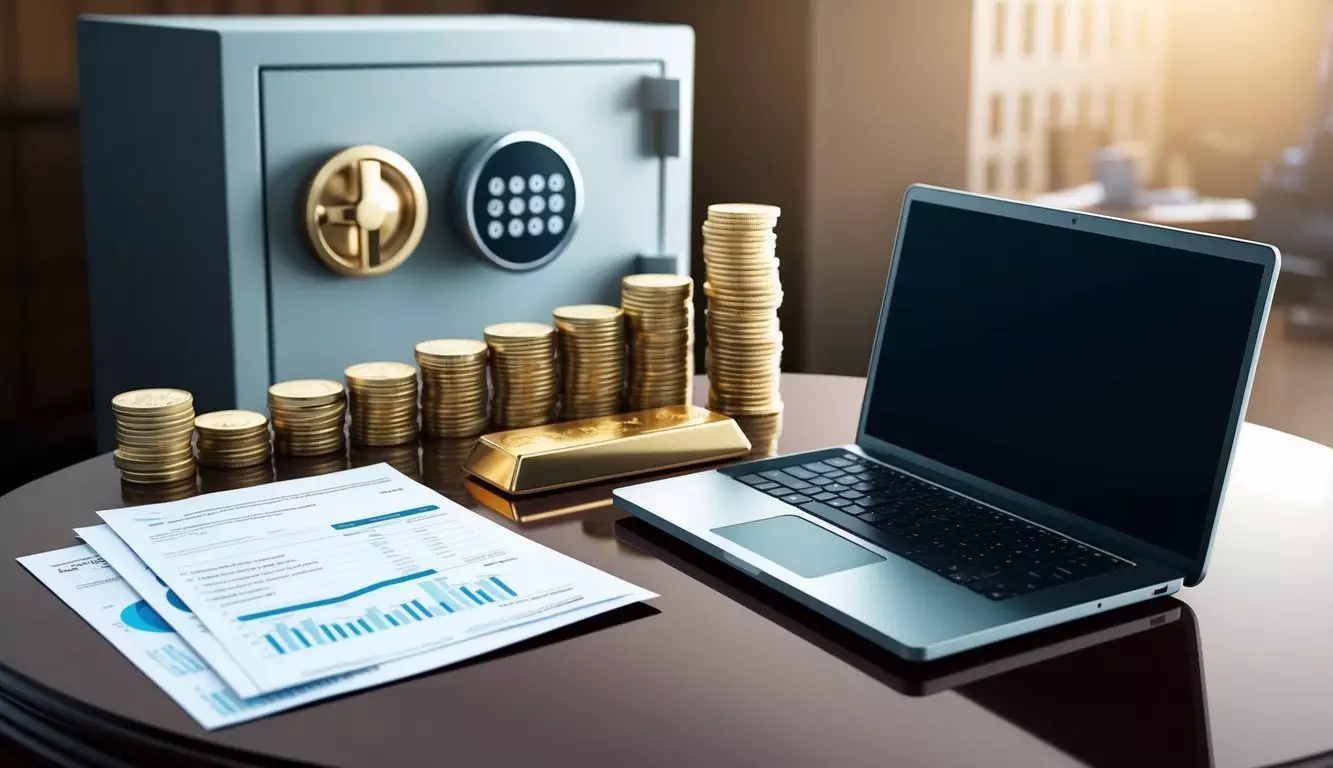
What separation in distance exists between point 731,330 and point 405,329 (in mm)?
488

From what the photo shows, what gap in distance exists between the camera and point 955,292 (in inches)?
39.4

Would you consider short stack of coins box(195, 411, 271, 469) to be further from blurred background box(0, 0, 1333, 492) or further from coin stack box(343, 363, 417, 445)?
blurred background box(0, 0, 1333, 492)

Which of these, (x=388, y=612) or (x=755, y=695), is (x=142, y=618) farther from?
(x=755, y=695)

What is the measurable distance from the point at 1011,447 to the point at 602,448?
12.0 inches

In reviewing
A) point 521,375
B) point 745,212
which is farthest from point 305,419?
point 745,212

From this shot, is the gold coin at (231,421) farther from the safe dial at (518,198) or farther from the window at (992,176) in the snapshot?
the window at (992,176)

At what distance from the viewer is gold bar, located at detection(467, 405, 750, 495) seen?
1.02 meters

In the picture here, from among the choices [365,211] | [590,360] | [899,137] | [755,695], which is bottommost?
[755,695]

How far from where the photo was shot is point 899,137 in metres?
2.11

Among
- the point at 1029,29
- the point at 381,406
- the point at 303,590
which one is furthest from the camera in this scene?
the point at 1029,29

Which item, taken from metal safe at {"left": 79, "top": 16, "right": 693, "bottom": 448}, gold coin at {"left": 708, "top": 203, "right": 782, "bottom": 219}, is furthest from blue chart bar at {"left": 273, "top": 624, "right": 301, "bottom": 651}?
metal safe at {"left": 79, "top": 16, "right": 693, "bottom": 448}

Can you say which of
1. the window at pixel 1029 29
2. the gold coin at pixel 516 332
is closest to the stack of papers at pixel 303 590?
the gold coin at pixel 516 332

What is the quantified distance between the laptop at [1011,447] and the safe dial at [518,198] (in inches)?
24.5

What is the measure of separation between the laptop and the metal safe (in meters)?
0.62
